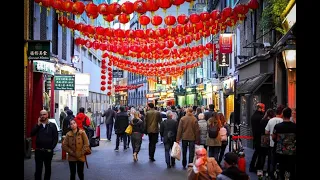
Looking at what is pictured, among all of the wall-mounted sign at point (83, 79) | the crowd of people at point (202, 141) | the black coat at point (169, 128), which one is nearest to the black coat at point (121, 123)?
the crowd of people at point (202, 141)

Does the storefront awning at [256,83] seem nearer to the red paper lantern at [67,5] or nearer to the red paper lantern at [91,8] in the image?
the red paper lantern at [91,8]

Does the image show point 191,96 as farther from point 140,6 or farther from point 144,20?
point 140,6

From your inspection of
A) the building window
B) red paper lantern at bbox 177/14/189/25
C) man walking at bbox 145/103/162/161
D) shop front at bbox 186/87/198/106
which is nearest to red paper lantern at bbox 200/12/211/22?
red paper lantern at bbox 177/14/189/25

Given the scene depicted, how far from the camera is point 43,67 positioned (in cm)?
2100

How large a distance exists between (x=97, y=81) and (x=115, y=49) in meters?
19.0

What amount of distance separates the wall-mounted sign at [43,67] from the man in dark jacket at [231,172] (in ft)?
46.9

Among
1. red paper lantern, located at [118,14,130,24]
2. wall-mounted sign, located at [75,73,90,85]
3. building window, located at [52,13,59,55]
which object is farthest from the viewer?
wall-mounted sign, located at [75,73,90,85]

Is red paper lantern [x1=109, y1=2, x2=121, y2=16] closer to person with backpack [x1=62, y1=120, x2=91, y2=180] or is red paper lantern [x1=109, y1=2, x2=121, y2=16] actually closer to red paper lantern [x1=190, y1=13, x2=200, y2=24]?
red paper lantern [x1=190, y1=13, x2=200, y2=24]

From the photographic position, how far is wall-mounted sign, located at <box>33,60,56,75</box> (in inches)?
789

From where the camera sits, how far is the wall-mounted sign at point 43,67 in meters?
20.0

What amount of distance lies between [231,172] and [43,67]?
15354 millimetres

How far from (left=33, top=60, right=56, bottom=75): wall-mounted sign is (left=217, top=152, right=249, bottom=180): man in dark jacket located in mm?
14309
